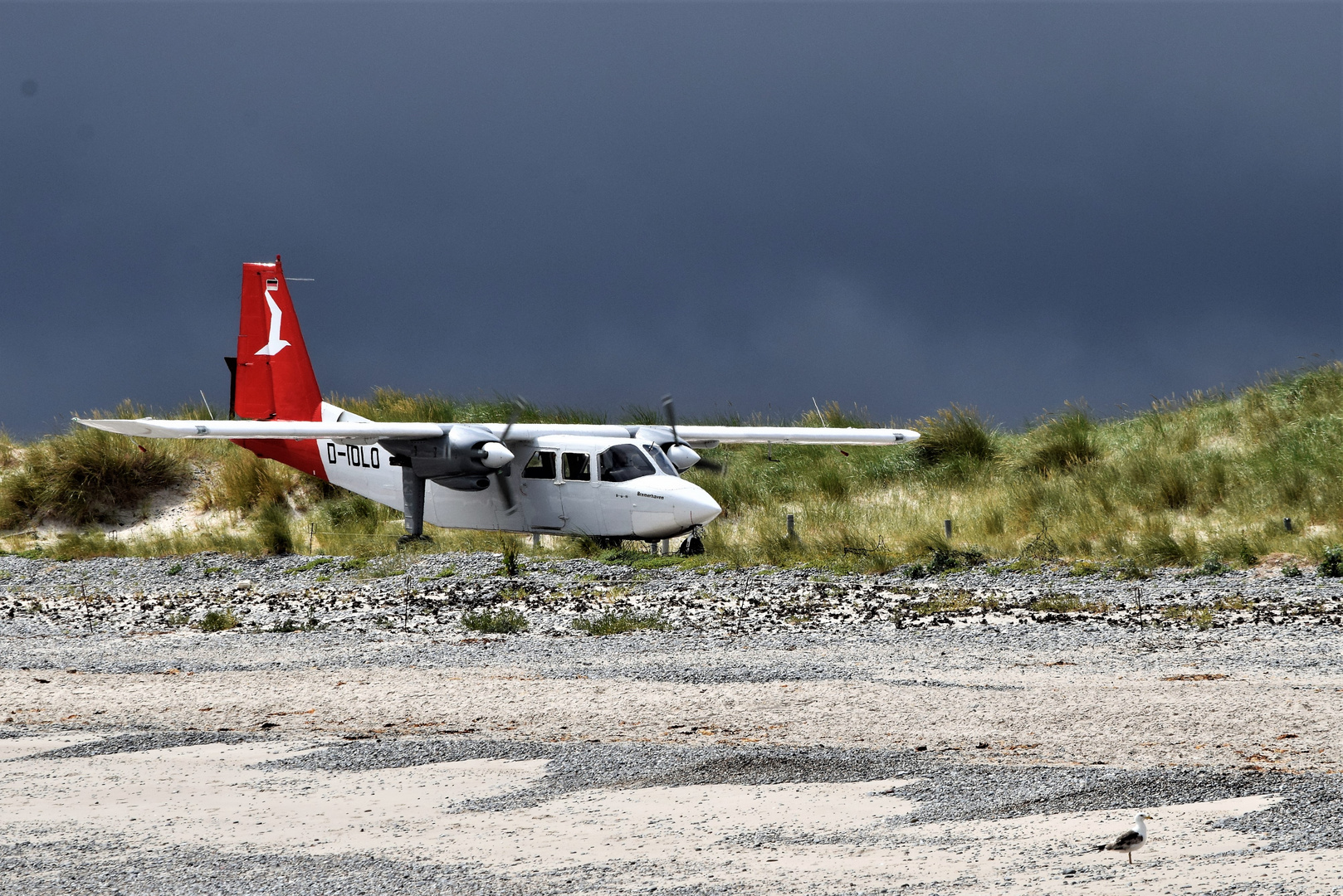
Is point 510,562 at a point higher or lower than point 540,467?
lower

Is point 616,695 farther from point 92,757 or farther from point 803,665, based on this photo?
point 92,757

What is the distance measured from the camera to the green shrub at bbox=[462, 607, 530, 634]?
12977 mm

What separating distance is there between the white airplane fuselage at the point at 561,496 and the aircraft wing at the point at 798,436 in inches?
110

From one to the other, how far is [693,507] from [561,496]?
272 cm

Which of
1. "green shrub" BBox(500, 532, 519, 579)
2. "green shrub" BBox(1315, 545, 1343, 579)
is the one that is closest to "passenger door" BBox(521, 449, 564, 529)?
"green shrub" BBox(500, 532, 519, 579)

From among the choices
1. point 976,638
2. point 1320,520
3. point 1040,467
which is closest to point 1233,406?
point 1040,467

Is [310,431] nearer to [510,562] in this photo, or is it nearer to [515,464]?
[515,464]

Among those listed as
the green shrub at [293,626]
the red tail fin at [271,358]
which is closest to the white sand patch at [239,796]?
the green shrub at [293,626]

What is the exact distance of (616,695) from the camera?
8789 mm

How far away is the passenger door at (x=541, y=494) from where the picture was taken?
66.3 ft

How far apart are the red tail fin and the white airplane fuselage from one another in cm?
224

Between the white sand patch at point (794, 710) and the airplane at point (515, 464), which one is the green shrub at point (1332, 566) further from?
the airplane at point (515, 464)

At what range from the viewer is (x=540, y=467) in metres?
20.4

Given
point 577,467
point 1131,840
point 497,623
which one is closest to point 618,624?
point 497,623
